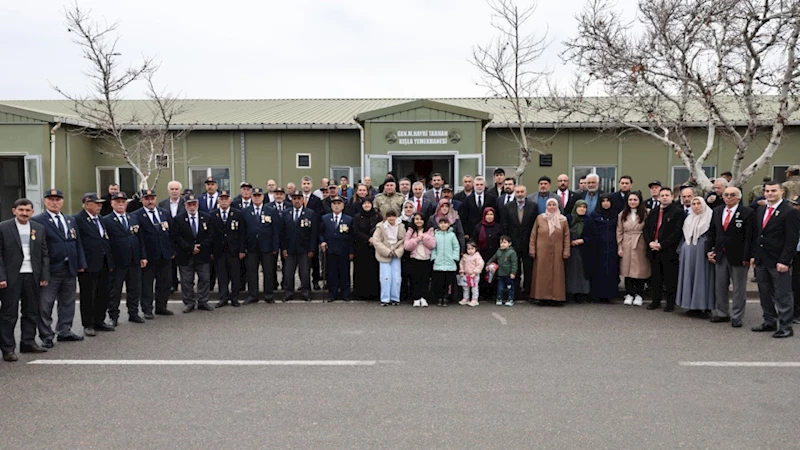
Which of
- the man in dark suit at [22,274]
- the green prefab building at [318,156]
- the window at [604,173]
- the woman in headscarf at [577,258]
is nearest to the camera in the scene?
the man in dark suit at [22,274]

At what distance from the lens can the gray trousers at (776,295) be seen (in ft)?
27.8

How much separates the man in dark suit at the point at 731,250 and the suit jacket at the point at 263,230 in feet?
22.5

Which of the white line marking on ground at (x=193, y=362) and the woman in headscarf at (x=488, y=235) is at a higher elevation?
the woman in headscarf at (x=488, y=235)

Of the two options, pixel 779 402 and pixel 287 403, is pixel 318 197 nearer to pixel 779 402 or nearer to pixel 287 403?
pixel 287 403

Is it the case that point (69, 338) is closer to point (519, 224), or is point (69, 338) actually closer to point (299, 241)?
point (299, 241)

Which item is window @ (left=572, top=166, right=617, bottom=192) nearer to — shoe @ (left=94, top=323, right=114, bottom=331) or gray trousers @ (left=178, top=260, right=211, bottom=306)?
gray trousers @ (left=178, top=260, right=211, bottom=306)

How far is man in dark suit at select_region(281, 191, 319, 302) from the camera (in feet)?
36.8

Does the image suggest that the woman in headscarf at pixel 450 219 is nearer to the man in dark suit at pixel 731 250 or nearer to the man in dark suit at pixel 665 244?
the man in dark suit at pixel 665 244

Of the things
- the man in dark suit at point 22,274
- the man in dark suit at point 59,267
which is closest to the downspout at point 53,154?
the man in dark suit at point 59,267

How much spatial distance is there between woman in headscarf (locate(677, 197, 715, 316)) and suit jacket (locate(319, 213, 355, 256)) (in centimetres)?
536

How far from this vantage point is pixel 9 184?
1906 cm

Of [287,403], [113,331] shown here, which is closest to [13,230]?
[113,331]

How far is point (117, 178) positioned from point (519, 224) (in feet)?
49.0

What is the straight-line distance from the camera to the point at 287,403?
18.7 ft
